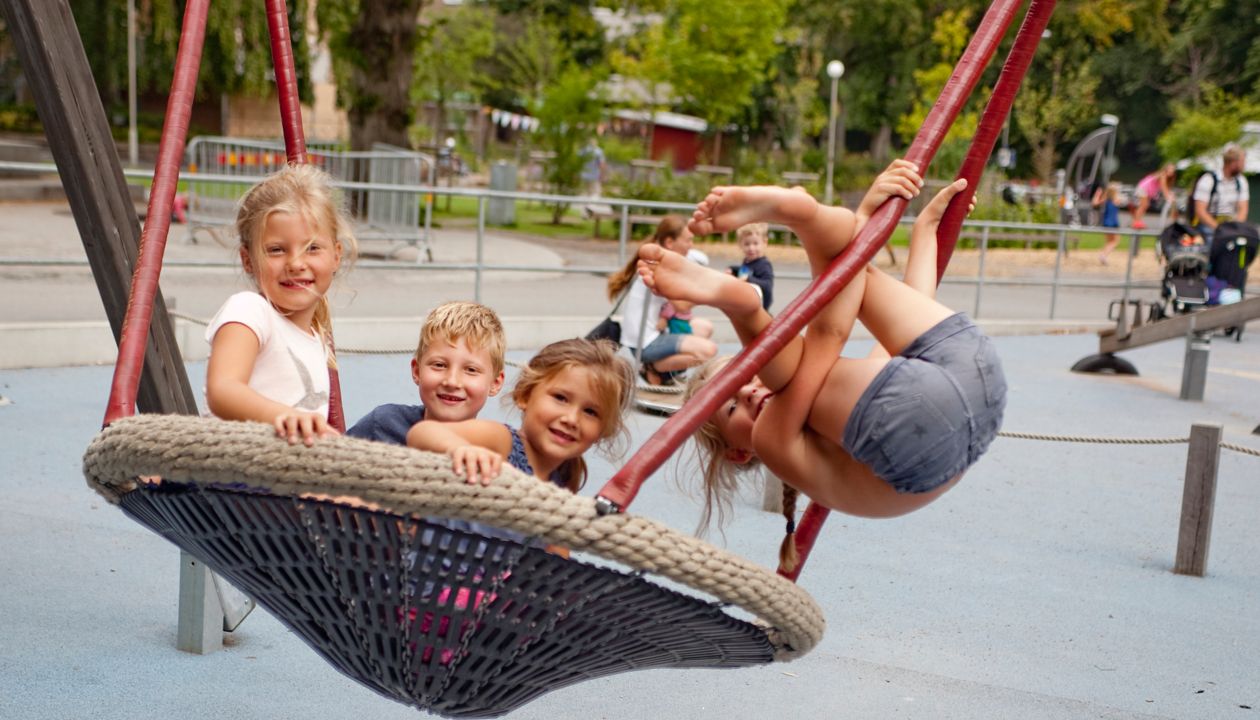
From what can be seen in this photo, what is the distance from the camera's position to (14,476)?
17.0 ft

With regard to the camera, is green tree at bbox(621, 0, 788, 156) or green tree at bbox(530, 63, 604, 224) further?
green tree at bbox(621, 0, 788, 156)

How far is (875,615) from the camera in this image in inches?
167

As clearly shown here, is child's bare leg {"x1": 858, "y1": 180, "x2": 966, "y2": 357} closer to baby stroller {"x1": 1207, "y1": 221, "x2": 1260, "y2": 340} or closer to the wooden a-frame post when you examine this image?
the wooden a-frame post

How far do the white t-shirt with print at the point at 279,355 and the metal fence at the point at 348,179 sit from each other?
9.15m

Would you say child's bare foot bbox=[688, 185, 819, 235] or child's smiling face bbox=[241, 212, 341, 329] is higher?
child's bare foot bbox=[688, 185, 819, 235]

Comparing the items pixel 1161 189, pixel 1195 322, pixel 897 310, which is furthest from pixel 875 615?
pixel 1161 189

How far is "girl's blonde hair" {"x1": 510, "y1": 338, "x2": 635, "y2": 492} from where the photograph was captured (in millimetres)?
2256

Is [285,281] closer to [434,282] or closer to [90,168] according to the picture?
[90,168]

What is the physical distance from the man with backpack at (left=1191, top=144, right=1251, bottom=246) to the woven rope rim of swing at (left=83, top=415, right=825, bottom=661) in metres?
12.0

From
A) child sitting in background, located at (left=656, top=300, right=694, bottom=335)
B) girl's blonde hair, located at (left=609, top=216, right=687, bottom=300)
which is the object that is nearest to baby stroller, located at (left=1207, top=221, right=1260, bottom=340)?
child sitting in background, located at (left=656, top=300, right=694, bottom=335)

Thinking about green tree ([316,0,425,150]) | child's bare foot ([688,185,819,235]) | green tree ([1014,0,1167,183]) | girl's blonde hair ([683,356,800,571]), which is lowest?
girl's blonde hair ([683,356,800,571])

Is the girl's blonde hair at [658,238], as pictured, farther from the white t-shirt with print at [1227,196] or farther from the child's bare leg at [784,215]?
the white t-shirt with print at [1227,196]

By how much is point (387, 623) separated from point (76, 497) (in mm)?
3650

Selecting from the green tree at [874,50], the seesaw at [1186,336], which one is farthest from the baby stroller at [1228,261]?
the green tree at [874,50]
